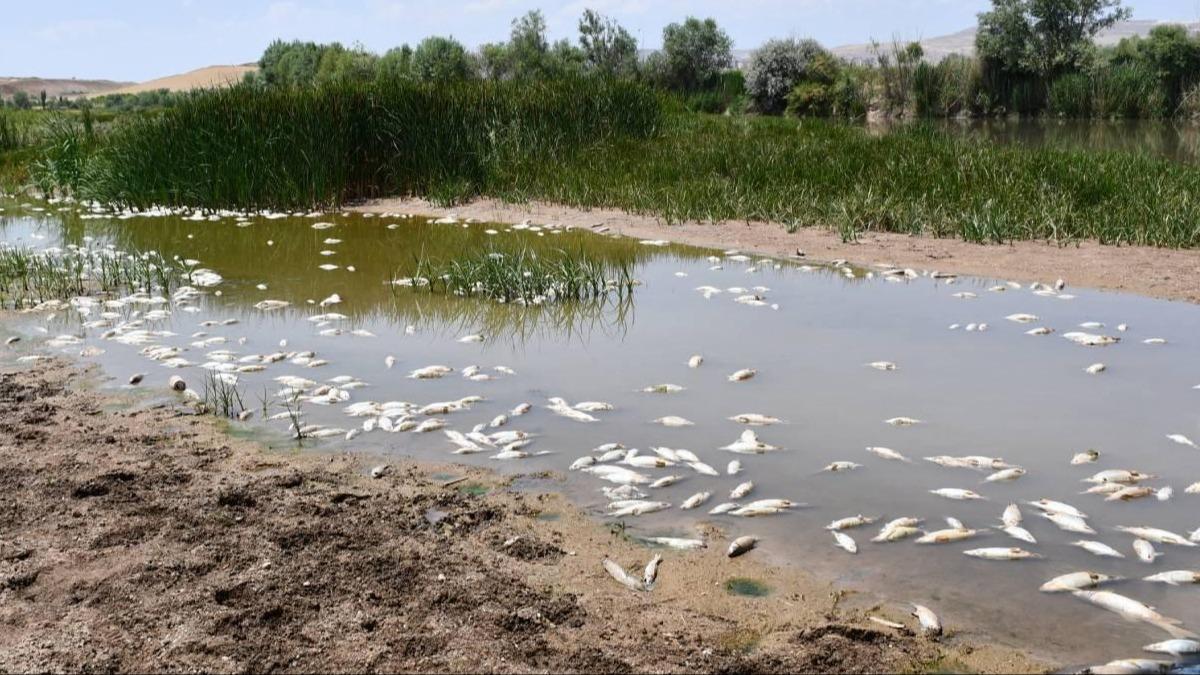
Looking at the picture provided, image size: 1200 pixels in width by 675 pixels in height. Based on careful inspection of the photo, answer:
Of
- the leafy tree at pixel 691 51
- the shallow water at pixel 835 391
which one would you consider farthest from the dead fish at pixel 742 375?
the leafy tree at pixel 691 51

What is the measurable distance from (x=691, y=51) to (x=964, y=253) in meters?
51.0

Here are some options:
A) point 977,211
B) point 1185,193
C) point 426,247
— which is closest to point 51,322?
point 426,247

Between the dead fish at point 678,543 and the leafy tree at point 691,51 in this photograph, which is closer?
the dead fish at point 678,543

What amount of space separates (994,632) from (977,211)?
1089 centimetres

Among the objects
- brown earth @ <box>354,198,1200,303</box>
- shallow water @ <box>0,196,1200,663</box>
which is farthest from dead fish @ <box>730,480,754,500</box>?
brown earth @ <box>354,198,1200,303</box>

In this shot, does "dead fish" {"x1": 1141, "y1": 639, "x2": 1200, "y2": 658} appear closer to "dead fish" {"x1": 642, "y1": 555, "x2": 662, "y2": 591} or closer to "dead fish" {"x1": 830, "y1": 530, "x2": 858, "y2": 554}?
"dead fish" {"x1": 830, "y1": 530, "x2": 858, "y2": 554}

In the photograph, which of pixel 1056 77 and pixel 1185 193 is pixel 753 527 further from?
pixel 1056 77

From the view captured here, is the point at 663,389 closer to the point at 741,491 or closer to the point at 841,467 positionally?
the point at 841,467

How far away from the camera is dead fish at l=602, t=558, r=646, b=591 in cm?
455

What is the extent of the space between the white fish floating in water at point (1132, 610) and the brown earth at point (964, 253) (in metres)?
6.90

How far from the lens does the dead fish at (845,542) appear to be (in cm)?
489

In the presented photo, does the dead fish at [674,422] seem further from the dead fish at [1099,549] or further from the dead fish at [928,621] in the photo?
the dead fish at [928,621]

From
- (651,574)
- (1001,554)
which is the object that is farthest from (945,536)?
(651,574)

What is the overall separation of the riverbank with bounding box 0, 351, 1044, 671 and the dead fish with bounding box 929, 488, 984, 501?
4.13 ft
